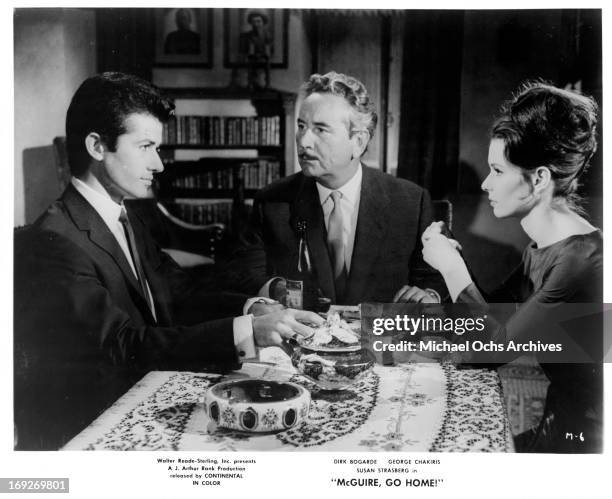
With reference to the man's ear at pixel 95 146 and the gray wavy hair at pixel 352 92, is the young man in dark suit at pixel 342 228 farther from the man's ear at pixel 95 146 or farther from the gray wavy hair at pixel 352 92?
the man's ear at pixel 95 146

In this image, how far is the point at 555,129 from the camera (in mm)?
1439

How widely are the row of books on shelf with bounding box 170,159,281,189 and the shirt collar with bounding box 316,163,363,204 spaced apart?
0.13m

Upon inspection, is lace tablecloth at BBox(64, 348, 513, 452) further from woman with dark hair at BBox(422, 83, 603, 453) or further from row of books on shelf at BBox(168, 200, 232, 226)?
row of books on shelf at BBox(168, 200, 232, 226)

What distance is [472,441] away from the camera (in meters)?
1.00

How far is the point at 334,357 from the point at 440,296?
0.48 metres

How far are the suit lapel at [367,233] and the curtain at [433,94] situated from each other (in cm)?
8

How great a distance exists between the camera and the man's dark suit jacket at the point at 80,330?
1376mm

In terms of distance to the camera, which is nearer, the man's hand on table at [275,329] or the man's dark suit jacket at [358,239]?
the man's hand on table at [275,329]

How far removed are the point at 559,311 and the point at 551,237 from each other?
193 millimetres

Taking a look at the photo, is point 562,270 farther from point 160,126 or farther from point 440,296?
point 160,126

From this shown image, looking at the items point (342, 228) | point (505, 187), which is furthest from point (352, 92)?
point (505, 187)

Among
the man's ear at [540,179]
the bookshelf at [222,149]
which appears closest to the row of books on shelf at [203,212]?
the bookshelf at [222,149]
